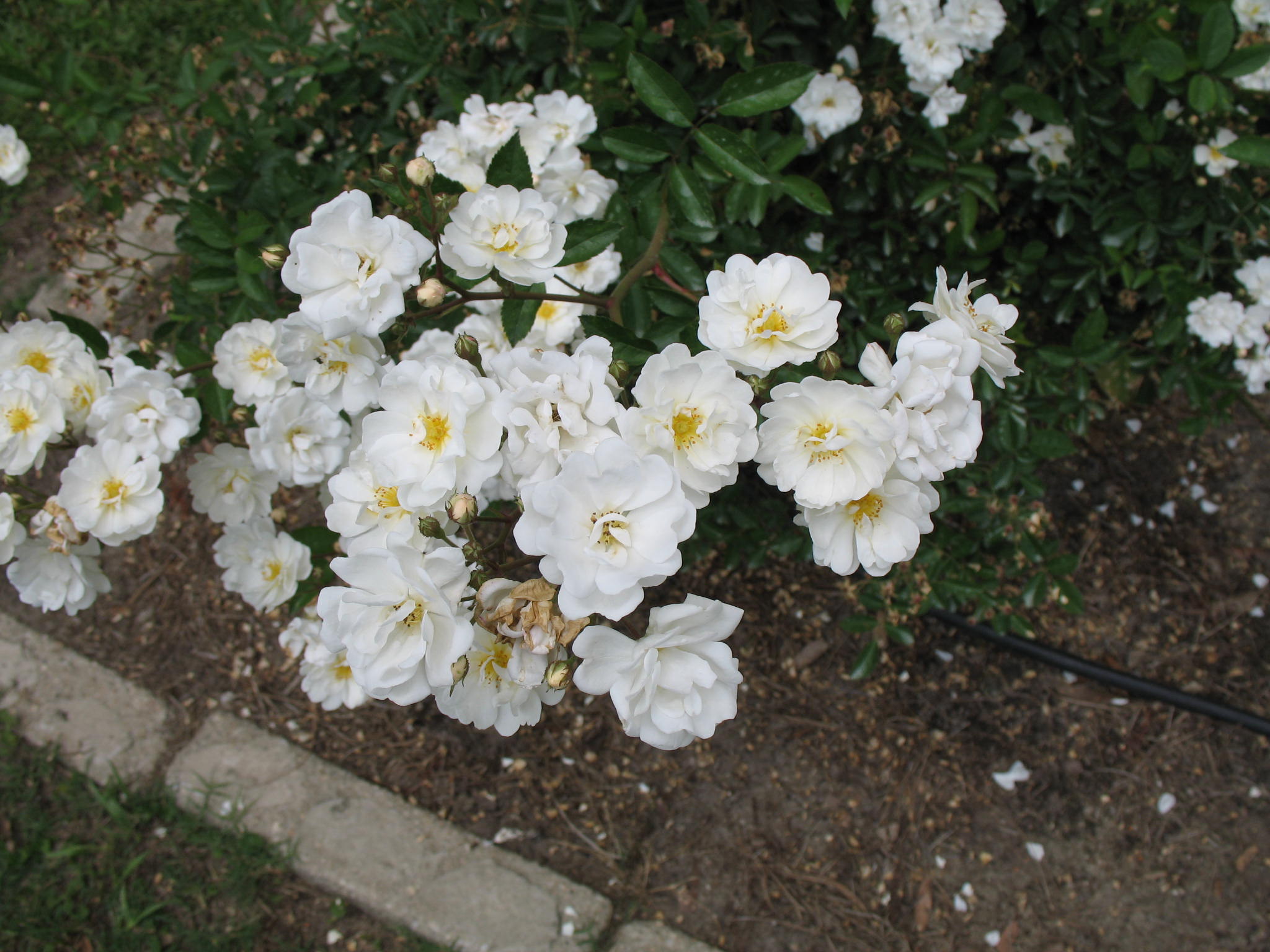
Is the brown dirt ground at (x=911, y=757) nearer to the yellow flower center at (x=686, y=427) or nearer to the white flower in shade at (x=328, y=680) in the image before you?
the white flower in shade at (x=328, y=680)

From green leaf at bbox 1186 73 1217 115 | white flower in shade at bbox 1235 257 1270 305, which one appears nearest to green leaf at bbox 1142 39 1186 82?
green leaf at bbox 1186 73 1217 115

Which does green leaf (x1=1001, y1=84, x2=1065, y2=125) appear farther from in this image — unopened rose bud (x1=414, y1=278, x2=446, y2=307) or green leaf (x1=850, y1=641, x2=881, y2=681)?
unopened rose bud (x1=414, y1=278, x2=446, y2=307)

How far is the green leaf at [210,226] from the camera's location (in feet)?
5.70

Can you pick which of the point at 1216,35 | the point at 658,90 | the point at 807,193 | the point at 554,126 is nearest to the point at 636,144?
the point at 658,90

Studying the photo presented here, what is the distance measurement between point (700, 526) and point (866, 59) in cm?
120

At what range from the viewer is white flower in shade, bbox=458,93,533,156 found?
1644 mm

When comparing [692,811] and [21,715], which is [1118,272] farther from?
[21,715]

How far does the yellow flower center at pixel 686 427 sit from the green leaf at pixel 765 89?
0.70 meters

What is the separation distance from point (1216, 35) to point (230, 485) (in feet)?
7.09

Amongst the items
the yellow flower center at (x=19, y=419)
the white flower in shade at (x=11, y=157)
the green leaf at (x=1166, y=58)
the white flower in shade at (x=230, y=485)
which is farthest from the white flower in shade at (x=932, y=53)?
the white flower in shade at (x=11, y=157)

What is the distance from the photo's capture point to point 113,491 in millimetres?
1397

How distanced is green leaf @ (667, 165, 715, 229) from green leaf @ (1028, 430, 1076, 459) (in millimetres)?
942

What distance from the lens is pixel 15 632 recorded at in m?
2.74

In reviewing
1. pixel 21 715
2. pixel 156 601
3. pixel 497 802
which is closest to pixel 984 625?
pixel 497 802
